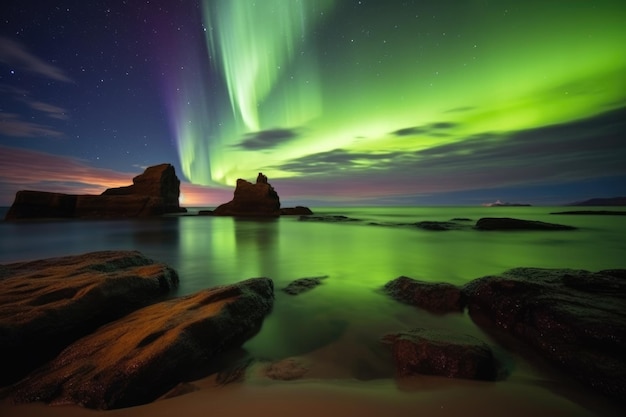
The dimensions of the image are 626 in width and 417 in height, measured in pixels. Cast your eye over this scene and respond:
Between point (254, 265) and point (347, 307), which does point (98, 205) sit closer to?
point (254, 265)

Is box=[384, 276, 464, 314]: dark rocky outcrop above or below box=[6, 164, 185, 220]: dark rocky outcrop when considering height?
below

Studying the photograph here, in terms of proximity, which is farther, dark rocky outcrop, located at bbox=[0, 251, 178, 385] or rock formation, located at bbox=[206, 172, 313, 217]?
rock formation, located at bbox=[206, 172, 313, 217]

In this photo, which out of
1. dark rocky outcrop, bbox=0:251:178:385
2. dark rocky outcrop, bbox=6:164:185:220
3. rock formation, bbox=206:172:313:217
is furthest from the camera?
rock formation, bbox=206:172:313:217

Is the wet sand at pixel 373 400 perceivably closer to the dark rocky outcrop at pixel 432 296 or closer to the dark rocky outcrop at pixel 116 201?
the dark rocky outcrop at pixel 432 296

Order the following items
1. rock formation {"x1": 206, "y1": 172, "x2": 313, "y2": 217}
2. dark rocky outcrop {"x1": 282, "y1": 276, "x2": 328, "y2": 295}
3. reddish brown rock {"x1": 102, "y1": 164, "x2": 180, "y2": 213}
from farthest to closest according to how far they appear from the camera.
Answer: reddish brown rock {"x1": 102, "y1": 164, "x2": 180, "y2": 213} → rock formation {"x1": 206, "y1": 172, "x2": 313, "y2": 217} → dark rocky outcrop {"x1": 282, "y1": 276, "x2": 328, "y2": 295}

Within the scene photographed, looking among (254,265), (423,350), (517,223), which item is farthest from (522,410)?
(517,223)

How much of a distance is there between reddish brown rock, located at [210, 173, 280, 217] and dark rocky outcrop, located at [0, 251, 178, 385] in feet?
170

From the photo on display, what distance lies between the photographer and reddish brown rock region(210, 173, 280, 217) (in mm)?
58000

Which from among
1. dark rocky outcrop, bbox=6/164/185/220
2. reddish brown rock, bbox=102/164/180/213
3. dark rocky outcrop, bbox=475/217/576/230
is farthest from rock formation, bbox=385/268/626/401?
reddish brown rock, bbox=102/164/180/213

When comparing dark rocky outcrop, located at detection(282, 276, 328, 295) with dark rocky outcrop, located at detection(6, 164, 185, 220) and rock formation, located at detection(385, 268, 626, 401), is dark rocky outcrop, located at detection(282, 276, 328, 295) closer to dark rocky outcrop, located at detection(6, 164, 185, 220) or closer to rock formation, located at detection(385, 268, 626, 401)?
rock formation, located at detection(385, 268, 626, 401)

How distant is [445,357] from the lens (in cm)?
330

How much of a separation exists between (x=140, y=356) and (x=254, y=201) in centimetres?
5654

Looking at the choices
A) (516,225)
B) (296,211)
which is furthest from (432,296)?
(296,211)

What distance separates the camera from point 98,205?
5219 centimetres
